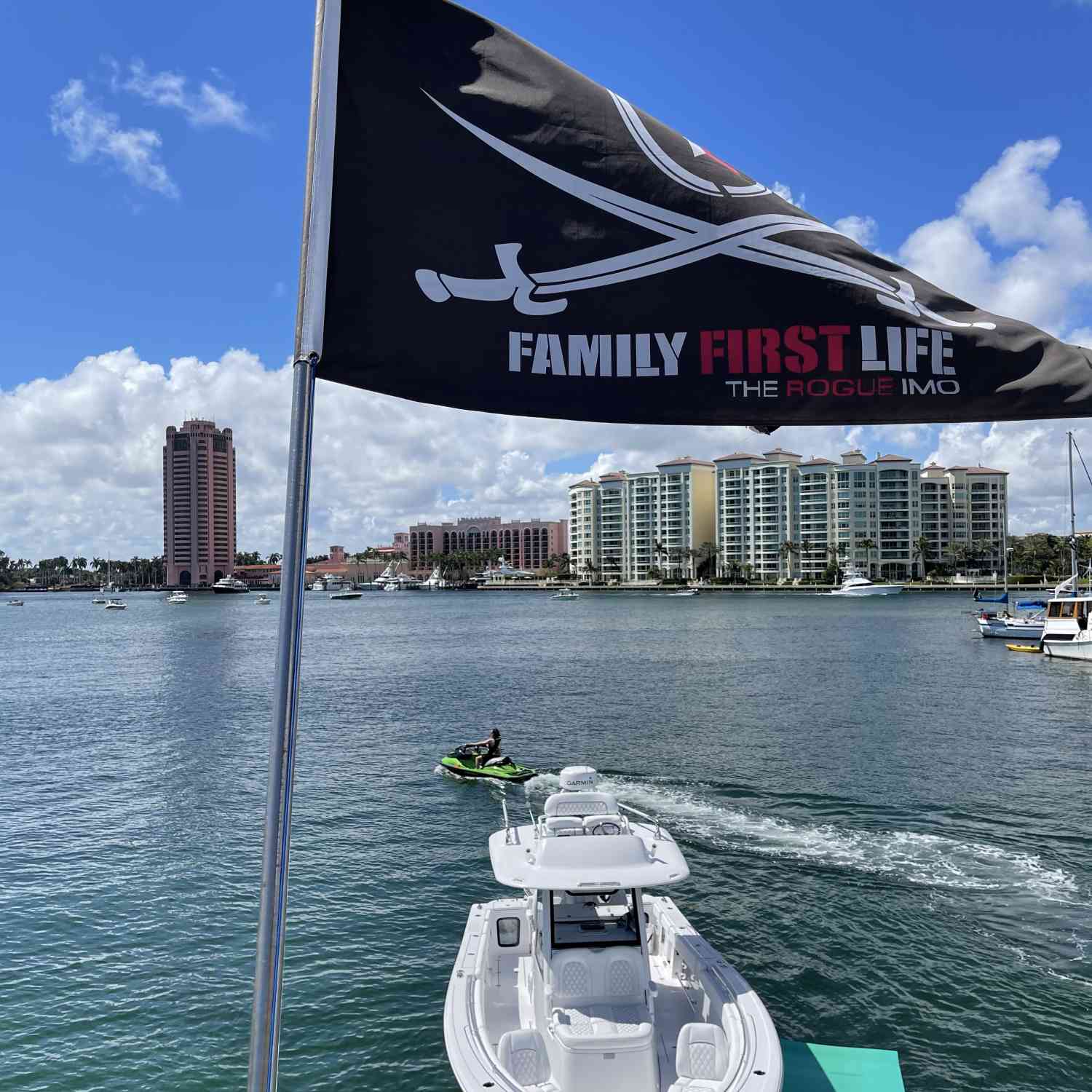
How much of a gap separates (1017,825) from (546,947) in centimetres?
2201

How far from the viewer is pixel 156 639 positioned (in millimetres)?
116875

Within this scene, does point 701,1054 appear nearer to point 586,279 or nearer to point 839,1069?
point 839,1069

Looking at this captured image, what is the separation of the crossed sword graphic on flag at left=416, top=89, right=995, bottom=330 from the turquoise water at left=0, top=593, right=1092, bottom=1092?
45.9 ft

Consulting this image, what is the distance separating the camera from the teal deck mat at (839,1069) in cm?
1353

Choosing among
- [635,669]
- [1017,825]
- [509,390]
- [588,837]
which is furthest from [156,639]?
[509,390]

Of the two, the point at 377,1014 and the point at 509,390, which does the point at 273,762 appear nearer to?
the point at 509,390

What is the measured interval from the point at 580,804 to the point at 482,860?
11.4 meters

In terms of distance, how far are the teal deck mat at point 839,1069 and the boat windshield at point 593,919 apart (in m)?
3.52

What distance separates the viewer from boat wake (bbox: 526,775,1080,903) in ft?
76.9

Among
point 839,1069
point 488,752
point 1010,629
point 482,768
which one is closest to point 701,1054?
point 839,1069

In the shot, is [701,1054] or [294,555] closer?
[294,555]

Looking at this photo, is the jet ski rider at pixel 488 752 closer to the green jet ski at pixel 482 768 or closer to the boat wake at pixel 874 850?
the green jet ski at pixel 482 768

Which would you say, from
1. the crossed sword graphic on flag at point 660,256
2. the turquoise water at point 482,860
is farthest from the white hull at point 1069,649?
the crossed sword graphic on flag at point 660,256

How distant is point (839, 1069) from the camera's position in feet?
46.5
